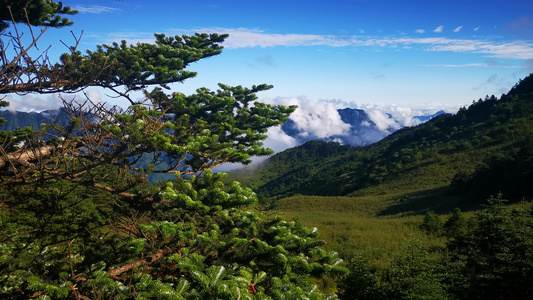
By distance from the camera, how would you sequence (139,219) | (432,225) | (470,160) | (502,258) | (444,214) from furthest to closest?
1. (470,160)
2. (444,214)
3. (432,225)
4. (502,258)
5. (139,219)

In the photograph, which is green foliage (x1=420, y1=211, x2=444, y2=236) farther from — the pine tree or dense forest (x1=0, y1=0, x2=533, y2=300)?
the pine tree

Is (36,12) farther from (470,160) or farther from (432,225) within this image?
(470,160)

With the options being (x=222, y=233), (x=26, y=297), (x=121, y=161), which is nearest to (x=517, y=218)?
(x=222, y=233)

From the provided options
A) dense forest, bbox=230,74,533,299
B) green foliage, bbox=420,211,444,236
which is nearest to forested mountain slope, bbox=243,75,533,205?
dense forest, bbox=230,74,533,299

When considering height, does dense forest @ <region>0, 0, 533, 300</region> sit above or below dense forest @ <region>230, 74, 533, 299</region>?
above

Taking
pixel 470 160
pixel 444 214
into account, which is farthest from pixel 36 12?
pixel 470 160

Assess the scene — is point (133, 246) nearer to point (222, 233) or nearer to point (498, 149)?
point (222, 233)

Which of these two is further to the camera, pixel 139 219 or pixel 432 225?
pixel 432 225

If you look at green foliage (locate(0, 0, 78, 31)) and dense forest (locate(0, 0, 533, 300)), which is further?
green foliage (locate(0, 0, 78, 31))

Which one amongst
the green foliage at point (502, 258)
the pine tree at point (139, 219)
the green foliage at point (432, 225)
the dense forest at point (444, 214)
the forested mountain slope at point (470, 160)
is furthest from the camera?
the forested mountain slope at point (470, 160)

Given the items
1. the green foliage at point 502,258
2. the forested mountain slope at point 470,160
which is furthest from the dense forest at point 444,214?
the forested mountain slope at point 470,160

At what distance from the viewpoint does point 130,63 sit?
11.0m

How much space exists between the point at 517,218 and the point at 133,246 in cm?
1206

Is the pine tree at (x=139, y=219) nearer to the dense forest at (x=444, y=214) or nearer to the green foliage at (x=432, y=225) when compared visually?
the dense forest at (x=444, y=214)
